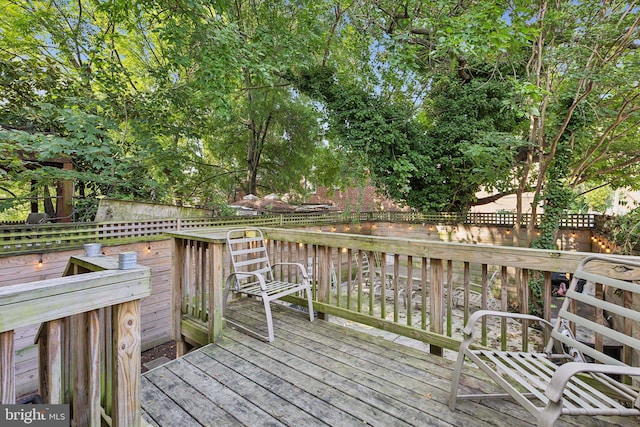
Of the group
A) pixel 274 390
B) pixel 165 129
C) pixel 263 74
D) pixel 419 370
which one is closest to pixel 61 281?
pixel 274 390

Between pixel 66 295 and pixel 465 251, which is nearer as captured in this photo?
pixel 66 295

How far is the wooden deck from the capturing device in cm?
A: 158

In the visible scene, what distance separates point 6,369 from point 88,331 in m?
0.25

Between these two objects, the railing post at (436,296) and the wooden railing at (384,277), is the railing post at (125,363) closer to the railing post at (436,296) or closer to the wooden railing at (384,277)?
the wooden railing at (384,277)

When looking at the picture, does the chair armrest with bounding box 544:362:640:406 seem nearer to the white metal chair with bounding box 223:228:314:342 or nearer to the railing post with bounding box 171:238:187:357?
the white metal chair with bounding box 223:228:314:342

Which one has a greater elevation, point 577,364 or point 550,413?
point 577,364

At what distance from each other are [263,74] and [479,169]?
6454mm

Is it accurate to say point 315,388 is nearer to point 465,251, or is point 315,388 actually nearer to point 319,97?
point 465,251

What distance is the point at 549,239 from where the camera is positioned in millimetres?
8008

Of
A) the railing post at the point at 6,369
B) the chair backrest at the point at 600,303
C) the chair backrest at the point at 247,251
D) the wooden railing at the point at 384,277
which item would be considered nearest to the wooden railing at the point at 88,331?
the railing post at the point at 6,369

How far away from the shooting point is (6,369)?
0.83 metres

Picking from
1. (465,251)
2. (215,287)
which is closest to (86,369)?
(215,287)

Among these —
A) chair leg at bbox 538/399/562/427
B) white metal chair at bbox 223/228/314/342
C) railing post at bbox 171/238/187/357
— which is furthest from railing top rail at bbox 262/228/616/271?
railing post at bbox 171/238/187/357

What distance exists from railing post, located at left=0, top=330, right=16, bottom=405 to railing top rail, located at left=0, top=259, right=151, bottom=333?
0.12 ft
